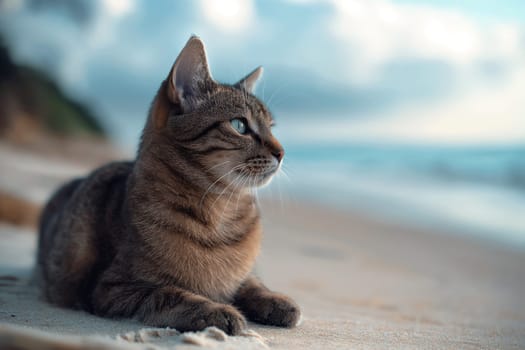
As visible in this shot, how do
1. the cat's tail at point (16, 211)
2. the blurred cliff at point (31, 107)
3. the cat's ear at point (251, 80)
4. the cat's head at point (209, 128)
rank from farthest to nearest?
1. the blurred cliff at point (31, 107)
2. the cat's tail at point (16, 211)
3. the cat's ear at point (251, 80)
4. the cat's head at point (209, 128)

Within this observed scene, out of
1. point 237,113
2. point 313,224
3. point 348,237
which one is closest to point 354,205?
point 313,224

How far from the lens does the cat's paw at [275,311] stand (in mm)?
2838

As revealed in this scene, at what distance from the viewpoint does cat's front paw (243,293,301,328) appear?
284 centimetres

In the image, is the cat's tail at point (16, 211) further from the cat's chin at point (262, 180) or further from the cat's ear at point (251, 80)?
the cat's chin at point (262, 180)

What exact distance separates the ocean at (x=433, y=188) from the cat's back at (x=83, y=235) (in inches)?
43.8

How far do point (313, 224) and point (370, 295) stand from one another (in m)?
4.53

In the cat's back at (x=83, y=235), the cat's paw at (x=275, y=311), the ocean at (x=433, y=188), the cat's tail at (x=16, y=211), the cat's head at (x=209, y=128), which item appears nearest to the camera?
the cat's paw at (x=275, y=311)

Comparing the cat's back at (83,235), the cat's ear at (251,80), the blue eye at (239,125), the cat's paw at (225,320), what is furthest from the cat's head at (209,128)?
the cat's paw at (225,320)

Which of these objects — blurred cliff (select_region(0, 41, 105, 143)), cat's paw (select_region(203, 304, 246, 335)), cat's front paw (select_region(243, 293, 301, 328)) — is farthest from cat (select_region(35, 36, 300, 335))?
blurred cliff (select_region(0, 41, 105, 143))

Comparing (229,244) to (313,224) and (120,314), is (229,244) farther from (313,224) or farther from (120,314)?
(313,224)

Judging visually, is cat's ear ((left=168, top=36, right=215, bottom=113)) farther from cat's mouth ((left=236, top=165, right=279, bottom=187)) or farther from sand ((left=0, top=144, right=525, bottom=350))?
sand ((left=0, top=144, right=525, bottom=350))

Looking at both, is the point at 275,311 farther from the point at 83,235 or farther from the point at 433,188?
the point at 433,188

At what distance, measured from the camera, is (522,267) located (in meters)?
6.44

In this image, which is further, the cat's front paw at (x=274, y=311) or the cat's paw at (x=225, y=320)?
the cat's front paw at (x=274, y=311)
